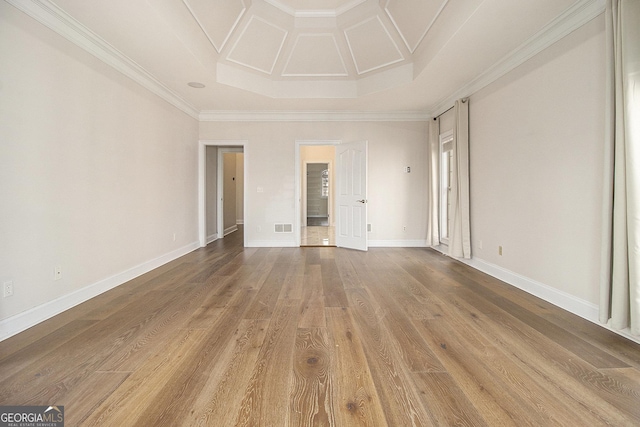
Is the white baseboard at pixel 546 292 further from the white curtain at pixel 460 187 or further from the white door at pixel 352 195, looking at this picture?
the white door at pixel 352 195

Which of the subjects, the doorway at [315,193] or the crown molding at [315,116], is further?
the doorway at [315,193]

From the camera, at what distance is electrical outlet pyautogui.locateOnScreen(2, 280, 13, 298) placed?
2.07 meters

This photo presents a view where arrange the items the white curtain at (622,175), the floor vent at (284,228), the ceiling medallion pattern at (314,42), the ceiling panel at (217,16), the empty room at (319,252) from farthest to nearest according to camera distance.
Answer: the floor vent at (284,228)
the ceiling medallion pattern at (314,42)
the ceiling panel at (217,16)
the white curtain at (622,175)
the empty room at (319,252)

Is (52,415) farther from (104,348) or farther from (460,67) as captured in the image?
(460,67)

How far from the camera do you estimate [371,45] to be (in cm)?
406

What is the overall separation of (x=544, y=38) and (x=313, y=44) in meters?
2.79

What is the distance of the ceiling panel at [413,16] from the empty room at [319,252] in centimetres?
3

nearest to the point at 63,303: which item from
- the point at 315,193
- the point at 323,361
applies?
the point at 323,361

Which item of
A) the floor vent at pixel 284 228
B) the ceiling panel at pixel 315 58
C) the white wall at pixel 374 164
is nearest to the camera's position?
the ceiling panel at pixel 315 58

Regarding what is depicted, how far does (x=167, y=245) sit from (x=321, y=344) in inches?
137

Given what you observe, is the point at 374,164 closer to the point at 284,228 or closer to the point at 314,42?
the point at 284,228

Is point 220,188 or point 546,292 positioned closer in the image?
point 546,292

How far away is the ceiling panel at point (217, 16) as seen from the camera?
120 inches

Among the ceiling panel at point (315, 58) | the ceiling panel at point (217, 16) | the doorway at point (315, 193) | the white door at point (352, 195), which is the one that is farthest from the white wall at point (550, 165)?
the ceiling panel at point (217, 16)
